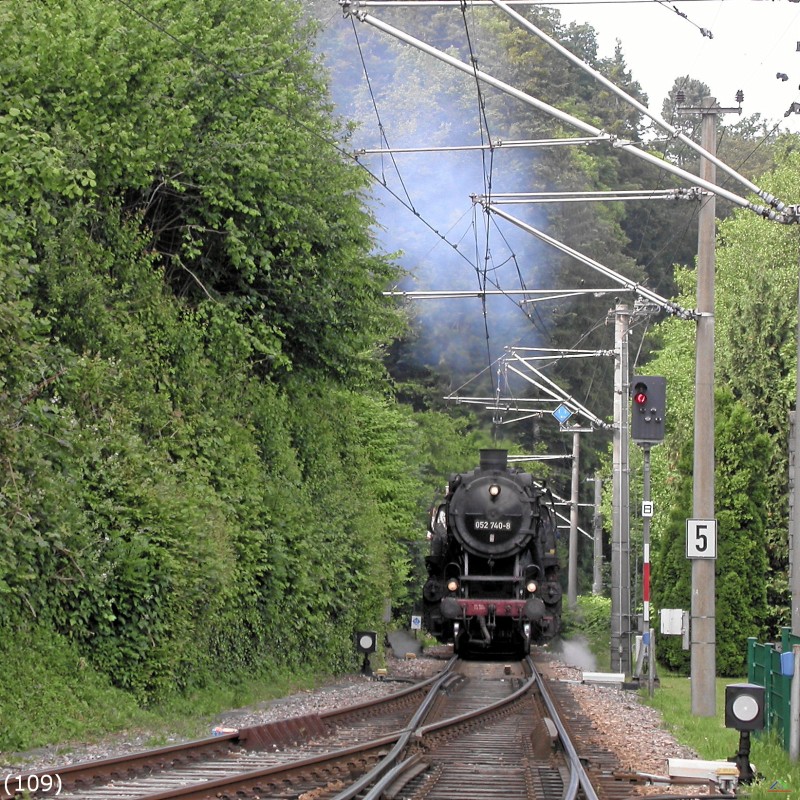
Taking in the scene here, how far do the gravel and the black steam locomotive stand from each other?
1087 mm

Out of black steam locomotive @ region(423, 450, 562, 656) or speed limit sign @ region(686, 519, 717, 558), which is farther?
black steam locomotive @ region(423, 450, 562, 656)

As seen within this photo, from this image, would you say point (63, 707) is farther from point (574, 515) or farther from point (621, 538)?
point (574, 515)

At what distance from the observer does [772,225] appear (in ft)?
139

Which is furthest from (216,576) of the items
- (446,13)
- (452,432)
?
(446,13)

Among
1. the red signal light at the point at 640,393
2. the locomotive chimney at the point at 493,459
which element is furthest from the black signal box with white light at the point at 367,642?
the red signal light at the point at 640,393

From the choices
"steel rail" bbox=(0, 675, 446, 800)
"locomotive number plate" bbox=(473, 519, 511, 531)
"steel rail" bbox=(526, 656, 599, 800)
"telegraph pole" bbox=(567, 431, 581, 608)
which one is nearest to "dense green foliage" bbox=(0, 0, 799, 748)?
"steel rail" bbox=(0, 675, 446, 800)

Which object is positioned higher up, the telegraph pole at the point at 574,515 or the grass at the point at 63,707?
the telegraph pole at the point at 574,515

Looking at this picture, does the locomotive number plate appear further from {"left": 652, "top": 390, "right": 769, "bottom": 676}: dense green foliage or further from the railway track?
the railway track

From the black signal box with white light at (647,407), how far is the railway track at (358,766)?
5940 millimetres

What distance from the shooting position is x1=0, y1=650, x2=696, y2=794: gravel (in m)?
12.2

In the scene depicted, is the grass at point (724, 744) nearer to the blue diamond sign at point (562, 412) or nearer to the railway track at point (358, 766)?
the railway track at point (358, 766)

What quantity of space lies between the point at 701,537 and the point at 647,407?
113 inches

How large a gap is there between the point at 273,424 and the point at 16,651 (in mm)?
10303

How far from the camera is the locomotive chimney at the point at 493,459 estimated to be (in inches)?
1196
